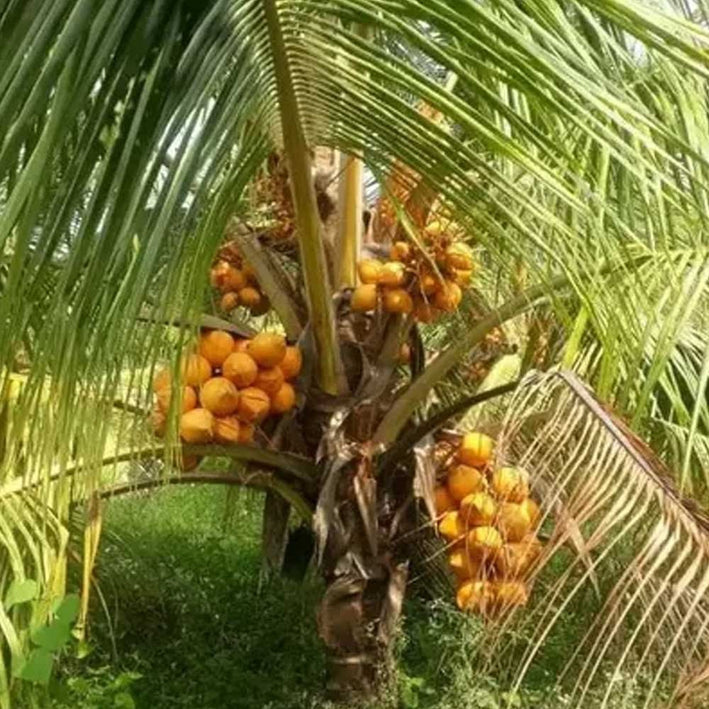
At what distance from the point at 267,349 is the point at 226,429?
0.19 m

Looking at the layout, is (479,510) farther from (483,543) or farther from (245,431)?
(245,431)

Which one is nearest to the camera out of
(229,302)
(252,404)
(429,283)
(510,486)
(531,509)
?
(510,486)

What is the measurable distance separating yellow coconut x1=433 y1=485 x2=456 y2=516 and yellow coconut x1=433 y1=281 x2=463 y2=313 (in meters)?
0.36

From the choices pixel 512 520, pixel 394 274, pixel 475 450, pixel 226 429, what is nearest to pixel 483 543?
pixel 512 520

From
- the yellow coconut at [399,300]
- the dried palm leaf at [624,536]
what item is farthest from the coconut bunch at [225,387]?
the dried palm leaf at [624,536]

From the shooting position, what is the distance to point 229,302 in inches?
115

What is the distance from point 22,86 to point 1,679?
116 centimetres

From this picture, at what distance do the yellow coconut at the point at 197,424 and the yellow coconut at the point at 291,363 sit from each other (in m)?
0.24

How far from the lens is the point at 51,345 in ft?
4.46

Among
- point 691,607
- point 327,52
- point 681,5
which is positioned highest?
point 681,5

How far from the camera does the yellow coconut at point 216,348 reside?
90.4 inches

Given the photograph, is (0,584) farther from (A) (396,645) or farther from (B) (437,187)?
(A) (396,645)

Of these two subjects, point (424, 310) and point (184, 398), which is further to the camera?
point (424, 310)

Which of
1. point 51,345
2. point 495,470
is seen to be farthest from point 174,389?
point 495,470
